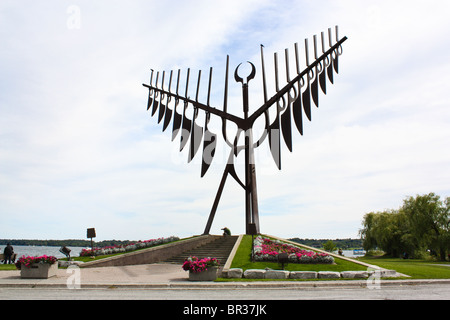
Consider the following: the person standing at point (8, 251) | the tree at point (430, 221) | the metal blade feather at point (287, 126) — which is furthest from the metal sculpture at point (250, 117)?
the tree at point (430, 221)

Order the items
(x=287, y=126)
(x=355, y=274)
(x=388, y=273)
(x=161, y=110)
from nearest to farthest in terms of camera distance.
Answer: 1. (x=355, y=274)
2. (x=388, y=273)
3. (x=287, y=126)
4. (x=161, y=110)

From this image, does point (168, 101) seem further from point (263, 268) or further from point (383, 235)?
point (383, 235)

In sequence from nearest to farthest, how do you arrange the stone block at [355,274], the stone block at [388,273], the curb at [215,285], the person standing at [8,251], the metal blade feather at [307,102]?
the curb at [215,285]
the stone block at [355,274]
the stone block at [388,273]
the metal blade feather at [307,102]
the person standing at [8,251]

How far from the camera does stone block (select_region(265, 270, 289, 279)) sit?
14.0 metres

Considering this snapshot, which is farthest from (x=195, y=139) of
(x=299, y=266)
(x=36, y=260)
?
(x=36, y=260)

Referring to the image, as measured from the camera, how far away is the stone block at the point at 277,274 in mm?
13977

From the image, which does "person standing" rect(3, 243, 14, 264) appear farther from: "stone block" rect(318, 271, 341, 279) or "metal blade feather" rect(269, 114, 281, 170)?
"stone block" rect(318, 271, 341, 279)

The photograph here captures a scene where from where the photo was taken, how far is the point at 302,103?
74.0 ft

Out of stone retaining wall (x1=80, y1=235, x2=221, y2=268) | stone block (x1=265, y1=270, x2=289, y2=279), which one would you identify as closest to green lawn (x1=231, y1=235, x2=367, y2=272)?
stone block (x1=265, y1=270, x2=289, y2=279)

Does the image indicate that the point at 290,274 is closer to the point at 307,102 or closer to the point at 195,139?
the point at 307,102

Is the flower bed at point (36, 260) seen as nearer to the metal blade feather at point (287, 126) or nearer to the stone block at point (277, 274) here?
the stone block at point (277, 274)

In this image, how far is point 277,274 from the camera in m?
14.0

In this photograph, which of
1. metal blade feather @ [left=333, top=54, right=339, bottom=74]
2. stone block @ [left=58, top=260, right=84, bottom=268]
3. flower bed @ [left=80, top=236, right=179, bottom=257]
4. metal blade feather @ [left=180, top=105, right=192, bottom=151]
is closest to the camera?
stone block @ [left=58, top=260, right=84, bottom=268]
